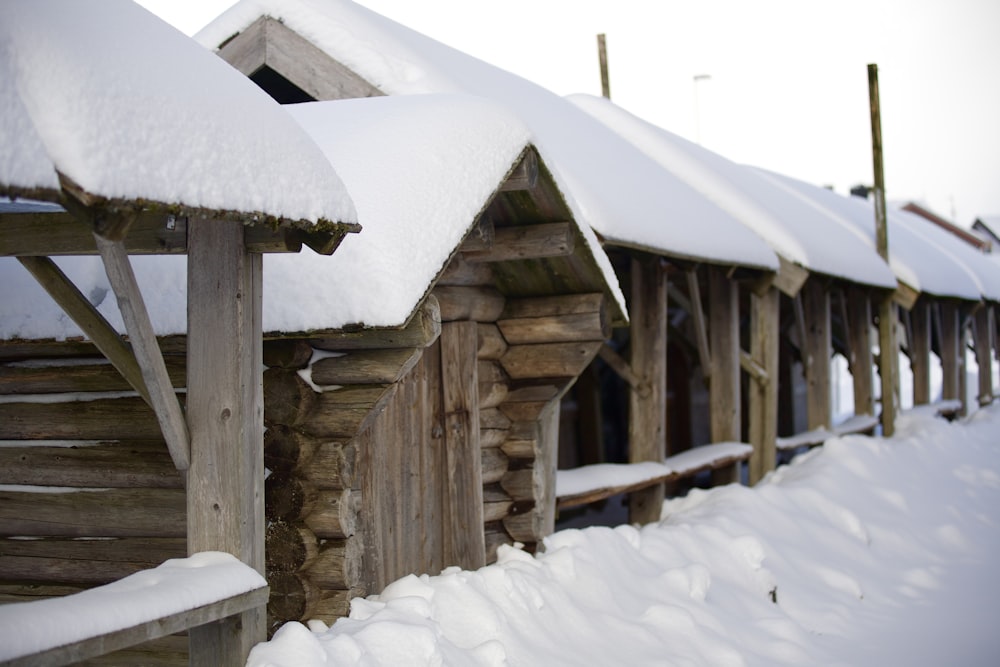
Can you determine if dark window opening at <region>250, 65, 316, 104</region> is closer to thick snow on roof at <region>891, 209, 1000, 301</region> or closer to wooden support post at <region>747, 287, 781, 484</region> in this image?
wooden support post at <region>747, 287, 781, 484</region>

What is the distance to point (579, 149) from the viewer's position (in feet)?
27.8

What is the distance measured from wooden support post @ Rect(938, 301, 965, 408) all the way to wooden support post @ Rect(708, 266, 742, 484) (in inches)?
363

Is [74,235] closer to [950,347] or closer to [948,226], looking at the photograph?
[950,347]

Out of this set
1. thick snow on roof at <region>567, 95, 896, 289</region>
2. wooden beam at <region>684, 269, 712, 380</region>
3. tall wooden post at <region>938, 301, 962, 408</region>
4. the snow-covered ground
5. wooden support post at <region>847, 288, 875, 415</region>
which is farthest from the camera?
tall wooden post at <region>938, 301, 962, 408</region>

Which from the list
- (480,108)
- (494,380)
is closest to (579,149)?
(494,380)

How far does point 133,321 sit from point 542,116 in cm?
616

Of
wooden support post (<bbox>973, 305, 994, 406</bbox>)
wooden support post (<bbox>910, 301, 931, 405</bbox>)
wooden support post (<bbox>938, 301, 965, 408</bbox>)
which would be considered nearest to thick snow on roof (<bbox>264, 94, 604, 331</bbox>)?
wooden support post (<bbox>910, 301, 931, 405</bbox>)

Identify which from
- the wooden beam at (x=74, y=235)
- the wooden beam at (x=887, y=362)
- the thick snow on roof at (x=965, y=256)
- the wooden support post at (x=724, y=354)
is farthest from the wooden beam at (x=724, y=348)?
the thick snow on roof at (x=965, y=256)

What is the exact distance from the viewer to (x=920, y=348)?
17.2m

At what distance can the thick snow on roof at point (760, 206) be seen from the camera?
35.7 ft

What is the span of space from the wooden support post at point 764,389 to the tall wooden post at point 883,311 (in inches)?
148

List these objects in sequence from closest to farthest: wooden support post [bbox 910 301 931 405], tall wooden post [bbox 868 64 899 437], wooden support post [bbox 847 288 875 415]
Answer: tall wooden post [bbox 868 64 899 437] → wooden support post [bbox 847 288 875 415] → wooden support post [bbox 910 301 931 405]

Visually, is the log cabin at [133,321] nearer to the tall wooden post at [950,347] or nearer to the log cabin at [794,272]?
the log cabin at [794,272]

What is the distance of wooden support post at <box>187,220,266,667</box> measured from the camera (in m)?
3.48
